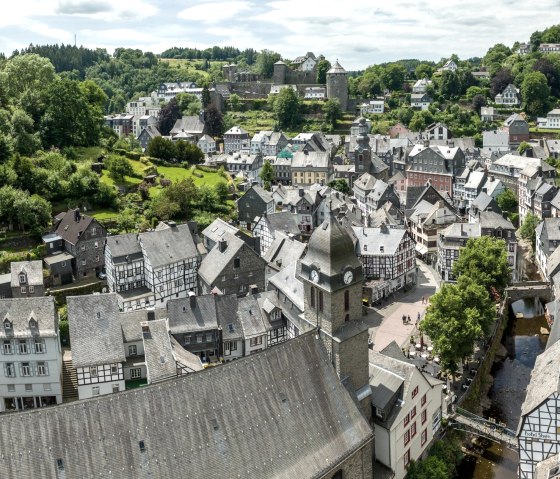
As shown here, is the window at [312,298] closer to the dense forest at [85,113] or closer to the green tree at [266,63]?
the dense forest at [85,113]

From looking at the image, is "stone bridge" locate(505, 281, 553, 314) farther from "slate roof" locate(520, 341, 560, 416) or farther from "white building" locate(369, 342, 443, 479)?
"white building" locate(369, 342, 443, 479)

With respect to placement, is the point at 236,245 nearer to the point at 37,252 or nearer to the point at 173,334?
the point at 173,334

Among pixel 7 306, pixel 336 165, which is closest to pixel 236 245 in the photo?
pixel 7 306

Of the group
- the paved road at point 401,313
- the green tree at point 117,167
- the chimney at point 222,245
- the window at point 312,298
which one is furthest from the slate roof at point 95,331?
the green tree at point 117,167

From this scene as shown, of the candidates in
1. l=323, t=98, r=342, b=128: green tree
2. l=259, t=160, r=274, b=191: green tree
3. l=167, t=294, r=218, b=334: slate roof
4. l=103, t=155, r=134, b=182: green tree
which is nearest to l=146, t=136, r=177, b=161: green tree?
l=103, t=155, r=134, b=182: green tree

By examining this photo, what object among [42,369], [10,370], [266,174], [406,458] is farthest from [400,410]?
[266,174]

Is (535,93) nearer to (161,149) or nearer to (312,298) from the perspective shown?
(161,149)
